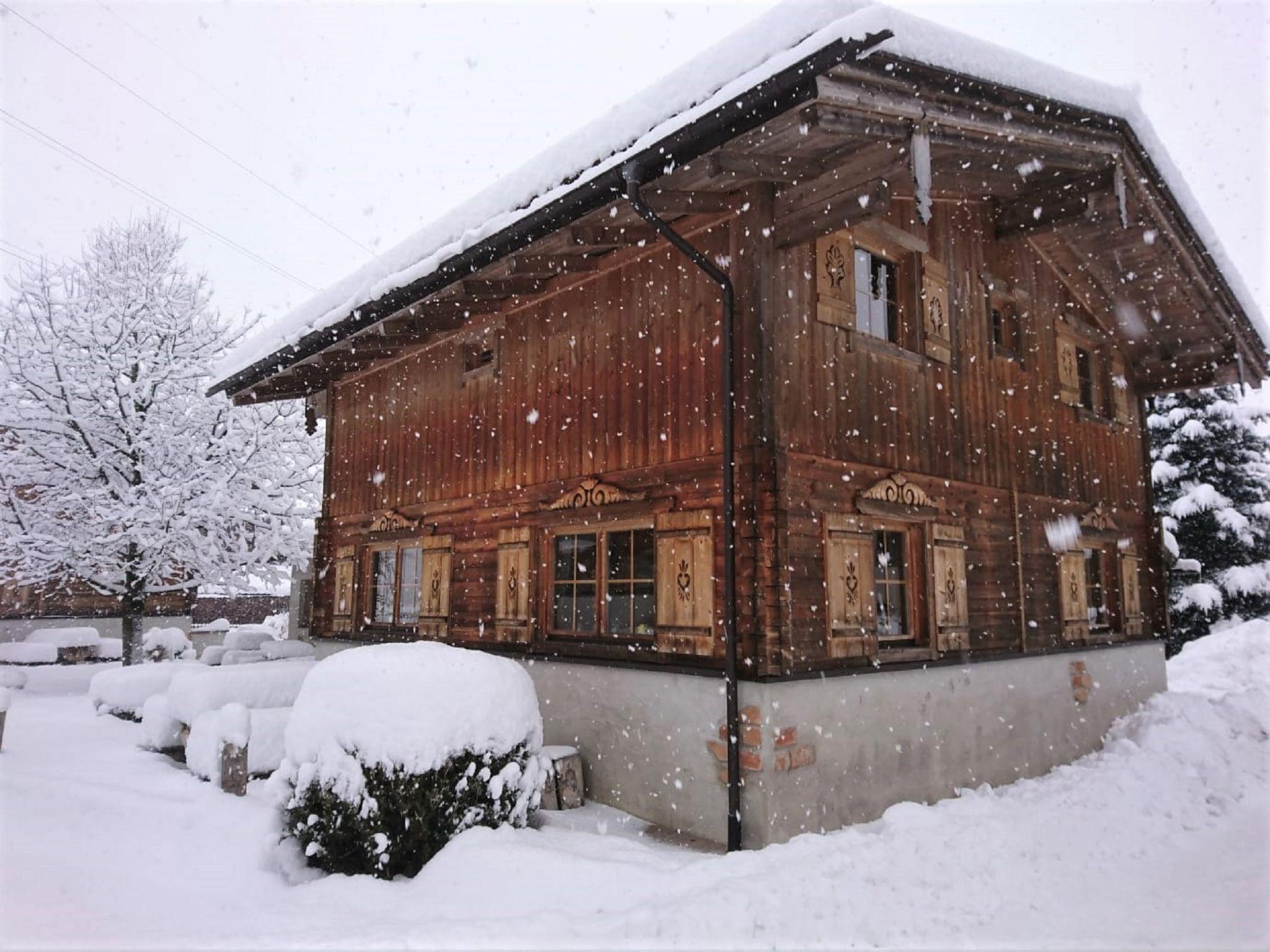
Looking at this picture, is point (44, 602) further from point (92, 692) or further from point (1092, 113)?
point (1092, 113)

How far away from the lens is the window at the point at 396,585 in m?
10.5

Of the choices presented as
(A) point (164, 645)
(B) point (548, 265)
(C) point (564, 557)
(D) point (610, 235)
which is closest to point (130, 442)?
(A) point (164, 645)

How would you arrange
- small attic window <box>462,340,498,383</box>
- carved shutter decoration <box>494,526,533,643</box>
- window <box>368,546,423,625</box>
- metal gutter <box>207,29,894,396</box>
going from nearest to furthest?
1. metal gutter <box>207,29,894,396</box>
2. carved shutter decoration <box>494,526,533,643</box>
3. small attic window <box>462,340,498,383</box>
4. window <box>368,546,423,625</box>

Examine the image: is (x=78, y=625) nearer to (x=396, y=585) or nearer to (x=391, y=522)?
(x=396, y=585)

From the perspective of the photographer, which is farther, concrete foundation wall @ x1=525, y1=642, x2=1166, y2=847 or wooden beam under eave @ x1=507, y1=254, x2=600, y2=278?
wooden beam under eave @ x1=507, y1=254, x2=600, y2=278

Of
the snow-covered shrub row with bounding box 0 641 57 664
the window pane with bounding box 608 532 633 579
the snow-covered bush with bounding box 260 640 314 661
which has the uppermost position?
the window pane with bounding box 608 532 633 579

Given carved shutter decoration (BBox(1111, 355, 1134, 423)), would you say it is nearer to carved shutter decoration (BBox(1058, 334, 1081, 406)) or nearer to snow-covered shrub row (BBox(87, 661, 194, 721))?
carved shutter decoration (BBox(1058, 334, 1081, 406))

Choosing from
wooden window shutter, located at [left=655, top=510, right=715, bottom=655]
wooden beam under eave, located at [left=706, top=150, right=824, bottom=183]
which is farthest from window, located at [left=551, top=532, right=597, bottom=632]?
wooden beam under eave, located at [left=706, top=150, right=824, bottom=183]

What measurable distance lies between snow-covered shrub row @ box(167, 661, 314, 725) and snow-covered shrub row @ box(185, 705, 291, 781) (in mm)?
546

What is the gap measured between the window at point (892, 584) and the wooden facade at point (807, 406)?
0.03m

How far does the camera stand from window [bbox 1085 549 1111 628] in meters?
11.0

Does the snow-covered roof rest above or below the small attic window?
above

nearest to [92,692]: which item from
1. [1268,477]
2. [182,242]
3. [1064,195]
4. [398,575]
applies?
[398,575]

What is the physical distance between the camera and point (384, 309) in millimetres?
8719
